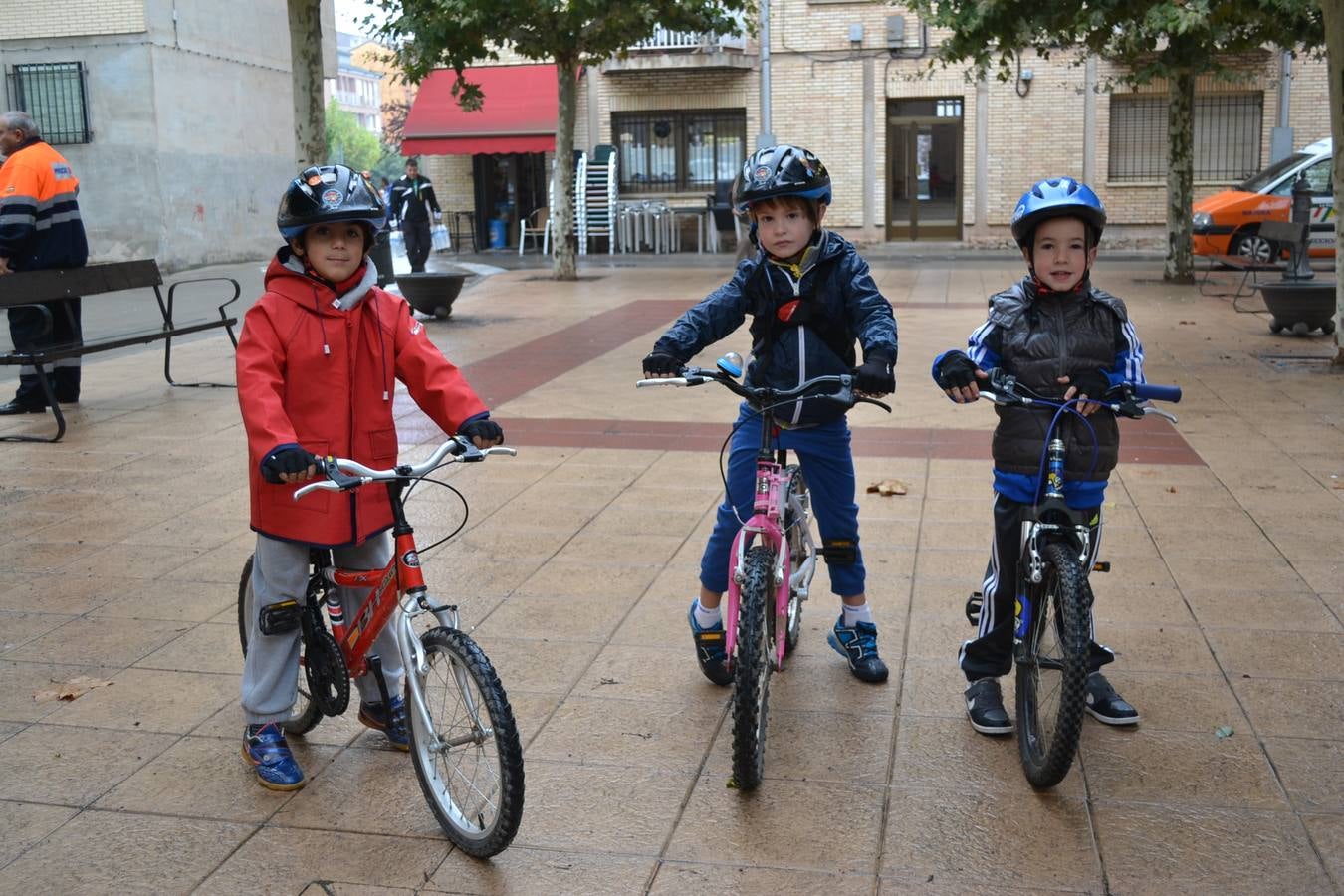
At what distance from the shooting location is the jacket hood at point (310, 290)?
3719 mm

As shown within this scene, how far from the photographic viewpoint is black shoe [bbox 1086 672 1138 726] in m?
4.12

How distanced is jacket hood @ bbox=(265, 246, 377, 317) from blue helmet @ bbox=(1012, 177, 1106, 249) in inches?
68.7

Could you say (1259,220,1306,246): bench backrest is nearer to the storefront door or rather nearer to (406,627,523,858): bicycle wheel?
(406,627,523,858): bicycle wheel

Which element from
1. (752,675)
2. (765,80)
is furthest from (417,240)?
(752,675)

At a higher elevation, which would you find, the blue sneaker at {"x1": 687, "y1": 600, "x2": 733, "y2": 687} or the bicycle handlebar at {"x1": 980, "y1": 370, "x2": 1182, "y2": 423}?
the bicycle handlebar at {"x1": 980, "y1": 370, "x2": 1182, "y2": 423}

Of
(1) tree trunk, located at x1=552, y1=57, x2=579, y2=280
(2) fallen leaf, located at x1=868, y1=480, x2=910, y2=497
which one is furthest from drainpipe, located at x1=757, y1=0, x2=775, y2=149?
(2) fallen leaf, located at x1=868, y1=480, x2=910, y2=497

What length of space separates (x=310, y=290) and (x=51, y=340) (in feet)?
23.8

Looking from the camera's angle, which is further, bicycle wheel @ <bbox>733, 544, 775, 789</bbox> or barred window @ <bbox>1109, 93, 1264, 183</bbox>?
barred window @ <bbox>1109, 93, 1264, 183</bbox>

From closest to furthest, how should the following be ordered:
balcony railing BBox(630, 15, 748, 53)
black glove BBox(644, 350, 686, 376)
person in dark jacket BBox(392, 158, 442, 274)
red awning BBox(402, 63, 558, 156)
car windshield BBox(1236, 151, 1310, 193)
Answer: black glove BBox(644, 350, 686, 376)
car windshield BBox(1236, 151, 1310, 193)
person in dark jacket BBox(392, 158, 442, 274)
balcony railing BBox(630, 15, 748, 53)
red awning BBox(402, 63, 558, 156)

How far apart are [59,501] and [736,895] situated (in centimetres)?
519

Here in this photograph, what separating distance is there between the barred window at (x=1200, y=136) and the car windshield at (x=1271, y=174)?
234 inches

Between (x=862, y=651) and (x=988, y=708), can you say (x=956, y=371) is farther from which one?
(x=862, y=651)

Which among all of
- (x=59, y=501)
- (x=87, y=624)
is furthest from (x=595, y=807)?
(x=59, y=501)

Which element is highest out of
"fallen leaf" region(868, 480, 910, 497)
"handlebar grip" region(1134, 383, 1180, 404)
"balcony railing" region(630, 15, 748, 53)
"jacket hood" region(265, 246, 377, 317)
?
"balcony railing" region(630, 15, 748, 53)
